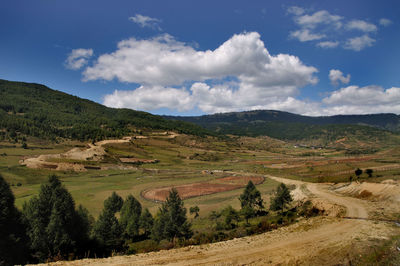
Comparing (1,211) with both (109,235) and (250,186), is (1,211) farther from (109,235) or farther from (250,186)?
(250,186)

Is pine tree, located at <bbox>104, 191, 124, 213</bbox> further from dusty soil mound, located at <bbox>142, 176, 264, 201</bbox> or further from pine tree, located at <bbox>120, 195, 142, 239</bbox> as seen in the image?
dusty soil mound, located at <bbox>142, 176, 264, 201</bbox>

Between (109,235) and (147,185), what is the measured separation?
5821 cm

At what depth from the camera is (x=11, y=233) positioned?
2211 centimetres

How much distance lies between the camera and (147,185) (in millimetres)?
91688

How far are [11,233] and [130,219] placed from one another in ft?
73.3

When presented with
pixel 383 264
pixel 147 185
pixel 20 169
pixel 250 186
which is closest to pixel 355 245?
pixel 383 264

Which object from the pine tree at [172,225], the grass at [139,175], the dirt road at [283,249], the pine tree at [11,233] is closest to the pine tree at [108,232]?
the pine tree at [172,225]

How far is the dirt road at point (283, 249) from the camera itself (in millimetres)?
19234

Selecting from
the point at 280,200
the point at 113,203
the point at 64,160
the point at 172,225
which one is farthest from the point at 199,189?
the point at 64,160

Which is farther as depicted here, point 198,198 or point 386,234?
point 198,198

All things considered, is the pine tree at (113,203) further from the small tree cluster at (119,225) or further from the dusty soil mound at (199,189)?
the dusty soil mound at (199,189)

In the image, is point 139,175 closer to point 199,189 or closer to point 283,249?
point 199,189

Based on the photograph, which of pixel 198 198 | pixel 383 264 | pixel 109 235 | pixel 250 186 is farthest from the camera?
pixel 198 198

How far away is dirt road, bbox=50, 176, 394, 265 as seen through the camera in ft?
63.1
